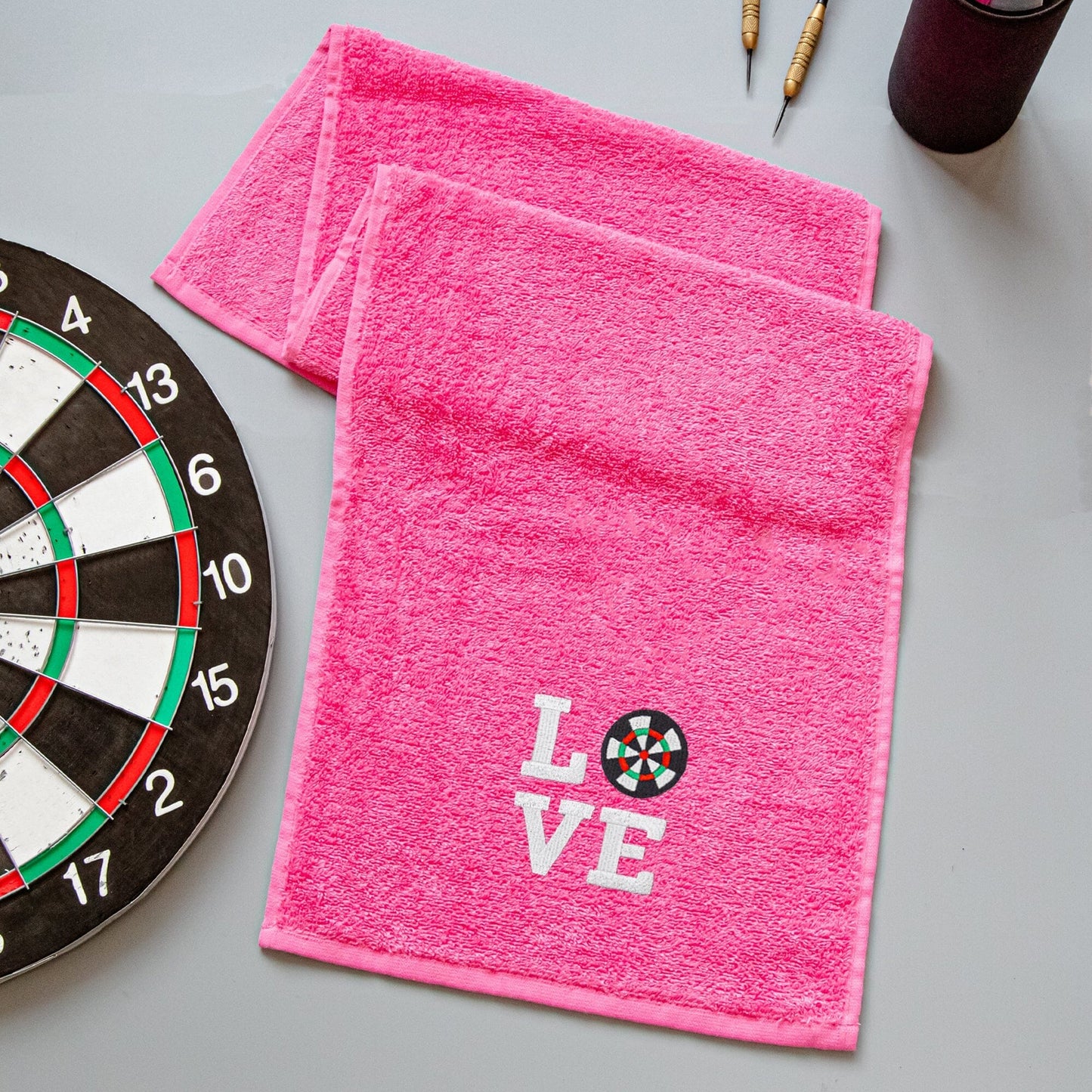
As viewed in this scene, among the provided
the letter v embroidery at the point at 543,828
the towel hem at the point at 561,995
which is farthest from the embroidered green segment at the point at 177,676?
the letter v embroidery at the point at 543,828

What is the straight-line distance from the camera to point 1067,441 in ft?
3.12

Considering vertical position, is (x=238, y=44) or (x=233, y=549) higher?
(x=238, y=44)

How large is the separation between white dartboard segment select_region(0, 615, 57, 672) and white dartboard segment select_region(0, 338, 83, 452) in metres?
0.16

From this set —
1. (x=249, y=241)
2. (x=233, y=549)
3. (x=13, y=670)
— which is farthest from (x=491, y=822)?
(x=249, y=241)

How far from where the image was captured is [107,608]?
0.88 metres

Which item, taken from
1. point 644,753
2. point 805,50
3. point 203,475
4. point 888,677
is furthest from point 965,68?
point 203,475

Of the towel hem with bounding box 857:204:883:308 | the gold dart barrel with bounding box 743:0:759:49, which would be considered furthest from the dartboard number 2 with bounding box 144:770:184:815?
the gold dart barrel with bounding box 743:0:759:49

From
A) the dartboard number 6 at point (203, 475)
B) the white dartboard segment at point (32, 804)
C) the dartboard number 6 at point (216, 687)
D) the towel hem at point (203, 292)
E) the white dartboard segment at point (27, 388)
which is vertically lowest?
the white dartboard segment at point (32, 804)

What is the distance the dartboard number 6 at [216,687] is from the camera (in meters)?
0.88

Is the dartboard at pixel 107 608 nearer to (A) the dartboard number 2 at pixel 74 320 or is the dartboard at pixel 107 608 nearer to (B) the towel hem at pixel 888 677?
(A) the dartboard number 2 at pixel 74 320

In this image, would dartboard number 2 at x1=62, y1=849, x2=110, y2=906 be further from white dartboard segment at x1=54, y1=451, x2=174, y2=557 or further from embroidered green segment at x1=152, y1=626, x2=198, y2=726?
white dartboard segment at x1=54, y1=451, x2=174, y2=557

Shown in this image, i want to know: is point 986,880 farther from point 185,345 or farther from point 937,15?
point 185,345

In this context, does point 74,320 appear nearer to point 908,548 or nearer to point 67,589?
point 67,589

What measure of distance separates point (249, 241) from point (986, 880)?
3.03ft
